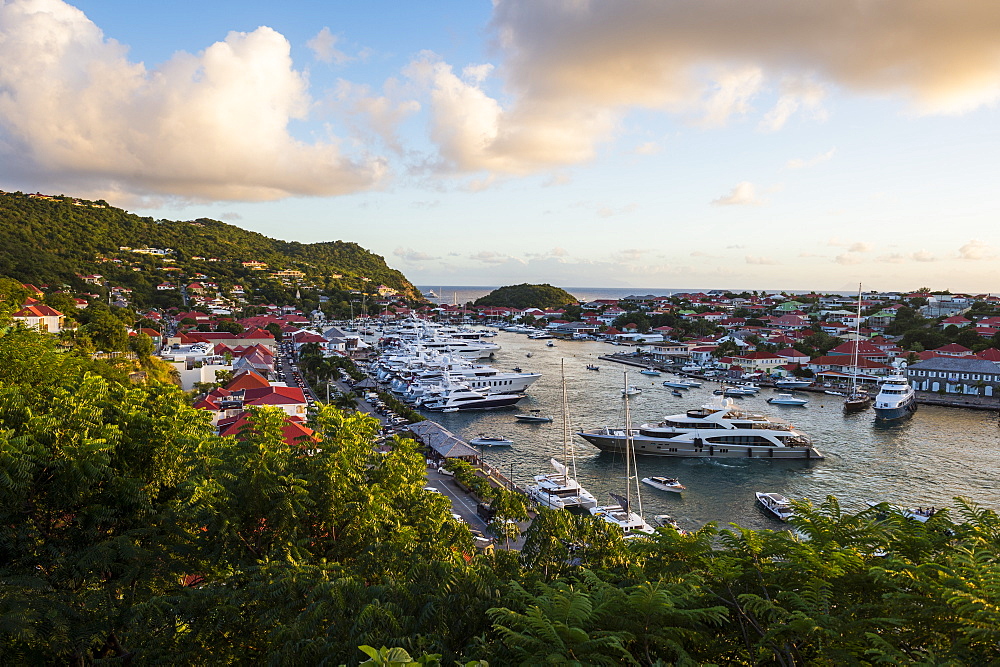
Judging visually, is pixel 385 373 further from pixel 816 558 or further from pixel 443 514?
pixel 816 558

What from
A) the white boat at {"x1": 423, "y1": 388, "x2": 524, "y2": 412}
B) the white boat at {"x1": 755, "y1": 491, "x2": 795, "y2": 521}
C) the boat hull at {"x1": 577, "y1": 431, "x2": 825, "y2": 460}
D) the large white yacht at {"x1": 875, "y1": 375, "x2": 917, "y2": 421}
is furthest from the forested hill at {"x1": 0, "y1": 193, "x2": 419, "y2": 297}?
the large white yacht at {"x1": 875, "y1": 375, "x2": 917, "y2": 421}

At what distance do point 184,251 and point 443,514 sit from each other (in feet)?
266

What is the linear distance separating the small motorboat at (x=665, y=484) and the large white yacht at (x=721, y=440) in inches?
105

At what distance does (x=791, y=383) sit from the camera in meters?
33.8

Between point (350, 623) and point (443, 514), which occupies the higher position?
point (350, 623)

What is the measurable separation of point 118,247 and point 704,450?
69890mm

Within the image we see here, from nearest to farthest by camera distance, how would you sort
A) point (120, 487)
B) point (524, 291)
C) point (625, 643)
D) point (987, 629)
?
point (987, 629) < point (625, 643) < point (120, 487) < point (524, 291)

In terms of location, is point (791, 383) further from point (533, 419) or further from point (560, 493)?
point (560, 493)

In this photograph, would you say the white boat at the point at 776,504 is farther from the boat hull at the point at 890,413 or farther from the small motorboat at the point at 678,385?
the small motorboat at the point at 678,385

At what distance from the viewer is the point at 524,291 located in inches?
3871

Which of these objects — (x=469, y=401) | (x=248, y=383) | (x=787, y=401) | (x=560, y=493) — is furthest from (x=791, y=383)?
(x=248, y=383)

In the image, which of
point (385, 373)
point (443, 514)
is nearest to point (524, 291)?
point (385, 373)

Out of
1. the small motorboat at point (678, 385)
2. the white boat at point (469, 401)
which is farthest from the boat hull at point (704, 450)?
the small motorboat at point (678, 385)

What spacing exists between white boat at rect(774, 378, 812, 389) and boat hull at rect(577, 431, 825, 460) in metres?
14.7
